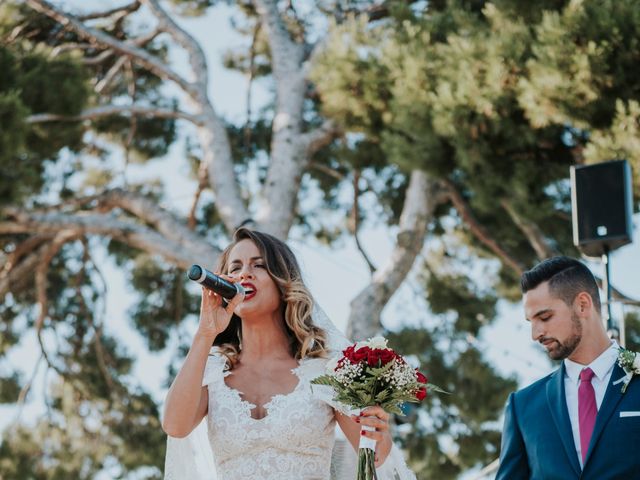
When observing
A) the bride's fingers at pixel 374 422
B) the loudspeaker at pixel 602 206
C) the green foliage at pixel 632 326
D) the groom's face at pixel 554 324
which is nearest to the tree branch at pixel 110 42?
the green foliage at pixel 632 326

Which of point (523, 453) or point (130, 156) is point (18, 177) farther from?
point (523, 453)

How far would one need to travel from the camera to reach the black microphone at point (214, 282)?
3.29 metres

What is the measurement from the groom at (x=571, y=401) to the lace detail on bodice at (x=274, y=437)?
64 cm

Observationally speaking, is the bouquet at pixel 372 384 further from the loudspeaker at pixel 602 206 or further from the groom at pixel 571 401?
the loudspeaker at pixel 602 206

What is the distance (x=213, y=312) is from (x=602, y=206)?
9.54 ft

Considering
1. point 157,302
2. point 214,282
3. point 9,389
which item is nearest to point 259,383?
point 214,282

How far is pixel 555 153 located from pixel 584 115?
0.88 m

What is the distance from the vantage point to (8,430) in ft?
36.6

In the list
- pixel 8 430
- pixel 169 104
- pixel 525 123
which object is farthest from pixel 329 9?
pixel 8 430

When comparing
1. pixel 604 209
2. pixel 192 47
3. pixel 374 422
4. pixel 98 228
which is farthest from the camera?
pixel 192 47

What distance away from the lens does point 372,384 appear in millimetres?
3238

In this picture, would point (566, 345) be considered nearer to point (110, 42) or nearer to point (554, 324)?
point (554, 324)

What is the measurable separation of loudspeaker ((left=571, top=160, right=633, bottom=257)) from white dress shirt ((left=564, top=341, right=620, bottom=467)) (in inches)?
95.7

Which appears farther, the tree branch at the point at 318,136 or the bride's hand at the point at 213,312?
the tree branch at the point at 318,136
